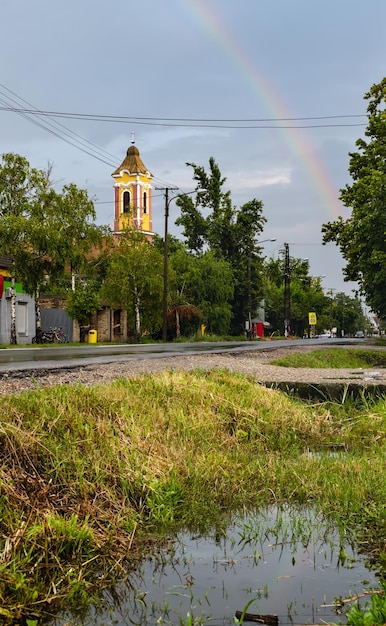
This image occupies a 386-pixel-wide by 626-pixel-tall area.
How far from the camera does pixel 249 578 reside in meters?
3.61

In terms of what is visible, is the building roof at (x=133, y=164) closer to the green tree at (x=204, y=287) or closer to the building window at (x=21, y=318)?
the green tree at (x=204, y=287)

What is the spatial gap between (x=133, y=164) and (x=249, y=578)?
3398 inches

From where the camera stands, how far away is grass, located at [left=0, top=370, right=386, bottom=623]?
3555mm

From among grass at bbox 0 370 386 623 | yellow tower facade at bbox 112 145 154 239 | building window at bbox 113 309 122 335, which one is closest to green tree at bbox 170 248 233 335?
building window at bbox 113 309 122 335

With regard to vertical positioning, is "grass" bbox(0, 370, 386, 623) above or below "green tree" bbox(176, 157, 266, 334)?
below

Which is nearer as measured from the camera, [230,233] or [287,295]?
[230,233]

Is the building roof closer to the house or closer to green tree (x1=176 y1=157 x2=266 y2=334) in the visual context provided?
green tree (x1=176 y1=157 x2=266 y2=334)

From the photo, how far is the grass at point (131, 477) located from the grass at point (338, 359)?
41.1 feet

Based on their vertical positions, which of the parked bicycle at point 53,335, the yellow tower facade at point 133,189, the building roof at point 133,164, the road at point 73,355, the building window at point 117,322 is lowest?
the road at point 73,355

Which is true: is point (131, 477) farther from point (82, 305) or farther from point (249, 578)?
point (82, 305)

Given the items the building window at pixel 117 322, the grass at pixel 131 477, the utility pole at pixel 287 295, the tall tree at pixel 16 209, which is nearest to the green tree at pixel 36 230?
the tall tree at pixel 16 209

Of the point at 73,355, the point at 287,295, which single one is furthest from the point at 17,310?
the point at 287,295

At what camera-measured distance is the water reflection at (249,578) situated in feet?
10.3

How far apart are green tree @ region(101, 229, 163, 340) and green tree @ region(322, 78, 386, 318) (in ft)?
37.3
